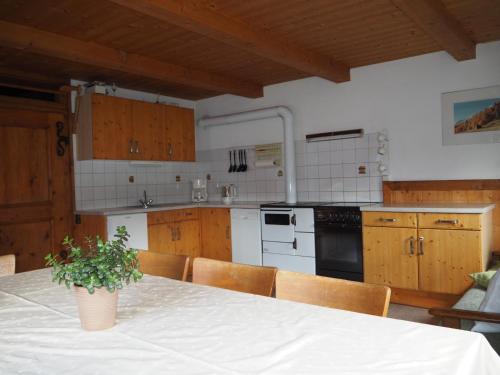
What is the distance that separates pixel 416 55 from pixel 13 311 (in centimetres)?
386

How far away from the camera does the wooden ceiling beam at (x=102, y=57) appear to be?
9.71 feet

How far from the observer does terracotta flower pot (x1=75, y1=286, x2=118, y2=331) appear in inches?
45.1

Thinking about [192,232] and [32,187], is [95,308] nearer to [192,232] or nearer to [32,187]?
[32,187]

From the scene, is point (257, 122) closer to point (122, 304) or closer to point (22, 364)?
point (122, 304)

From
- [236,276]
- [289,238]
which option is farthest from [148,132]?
[236,276]

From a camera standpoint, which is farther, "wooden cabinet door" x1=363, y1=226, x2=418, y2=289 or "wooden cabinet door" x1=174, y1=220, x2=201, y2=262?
"wooden cabinet door" x1=174, y1=220, x2=201, y2=262

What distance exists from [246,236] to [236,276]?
2847 mm

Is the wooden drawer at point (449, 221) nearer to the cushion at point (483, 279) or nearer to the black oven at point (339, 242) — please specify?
the cushion at point (483, 279)

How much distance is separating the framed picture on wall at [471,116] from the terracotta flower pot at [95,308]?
353 centimetres

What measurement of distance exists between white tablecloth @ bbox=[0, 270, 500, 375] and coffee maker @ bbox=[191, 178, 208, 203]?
13.3 feet

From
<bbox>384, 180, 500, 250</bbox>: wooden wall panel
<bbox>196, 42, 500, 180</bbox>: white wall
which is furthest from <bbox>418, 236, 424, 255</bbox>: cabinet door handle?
<bbox>196, 42, 500, 180</bbox>: white wall

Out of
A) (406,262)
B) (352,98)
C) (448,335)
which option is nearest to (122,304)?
(448,335)

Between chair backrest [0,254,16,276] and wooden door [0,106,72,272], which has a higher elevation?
wooden door [0,106,72,272]

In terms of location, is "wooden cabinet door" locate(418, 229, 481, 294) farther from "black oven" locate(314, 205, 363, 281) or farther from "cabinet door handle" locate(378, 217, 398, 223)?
"black oven" locate(314, 205, 363, 281)
